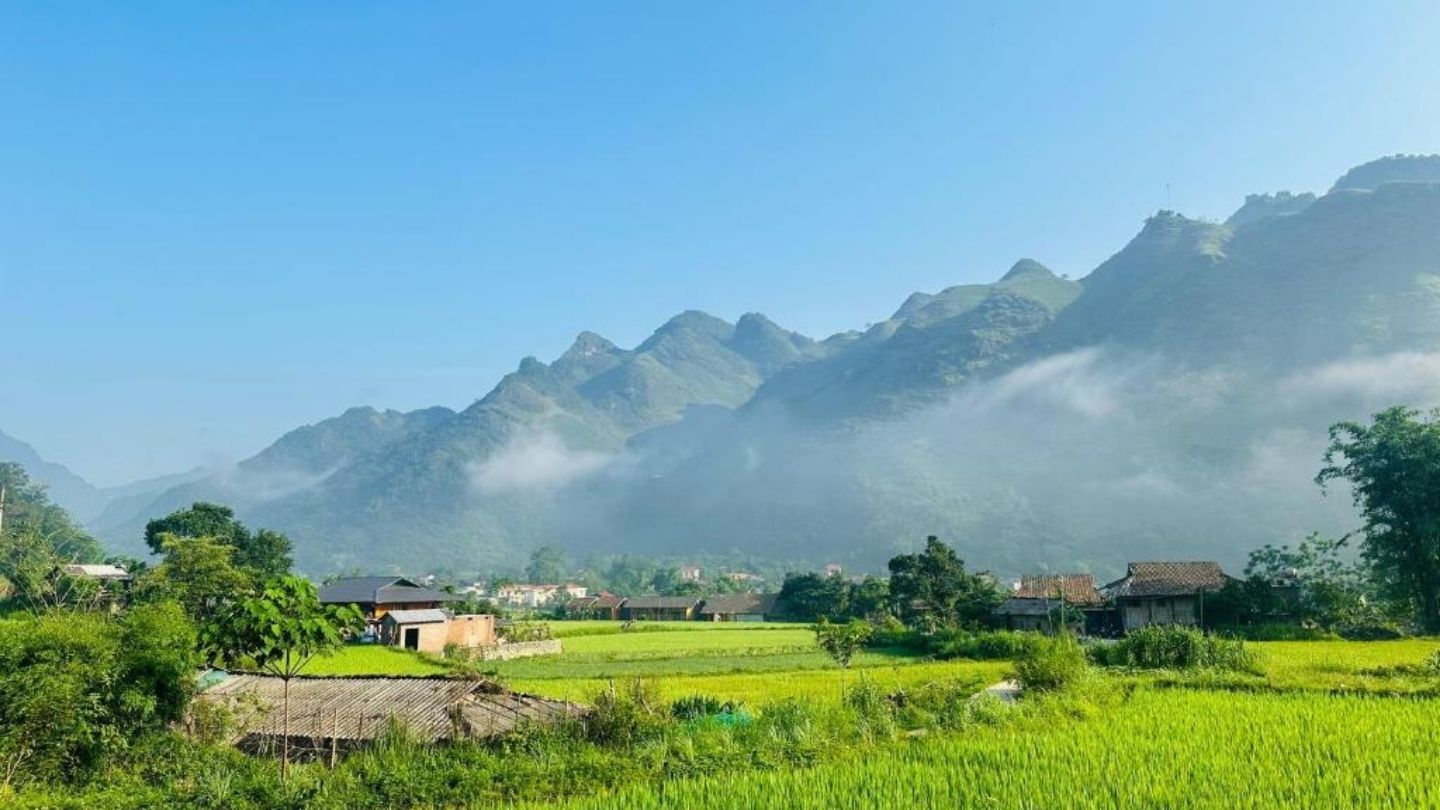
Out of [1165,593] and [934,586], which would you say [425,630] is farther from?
[1165,593]

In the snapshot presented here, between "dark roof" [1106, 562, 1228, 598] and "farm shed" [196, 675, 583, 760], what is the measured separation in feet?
146

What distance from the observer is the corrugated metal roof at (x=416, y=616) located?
48875 mm

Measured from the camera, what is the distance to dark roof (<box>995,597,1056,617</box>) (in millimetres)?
54594

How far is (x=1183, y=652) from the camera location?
26.8 metres

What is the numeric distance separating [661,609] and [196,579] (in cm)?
6551

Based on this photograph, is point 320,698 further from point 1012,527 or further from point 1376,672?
point 1012,527

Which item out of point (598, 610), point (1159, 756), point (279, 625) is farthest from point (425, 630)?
point (598, 610)

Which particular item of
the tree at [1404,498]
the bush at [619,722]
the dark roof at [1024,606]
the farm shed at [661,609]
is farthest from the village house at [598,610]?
the bush at [619,722]

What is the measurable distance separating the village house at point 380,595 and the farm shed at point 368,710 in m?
33.4

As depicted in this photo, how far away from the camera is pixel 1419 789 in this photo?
9.82 meters

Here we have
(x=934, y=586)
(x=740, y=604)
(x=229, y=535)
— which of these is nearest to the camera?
(x=934, y=586)

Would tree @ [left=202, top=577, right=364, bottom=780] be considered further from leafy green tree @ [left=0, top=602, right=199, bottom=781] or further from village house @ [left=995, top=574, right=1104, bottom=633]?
village house @ [left=995, top=574, right=1104, bottom=633]

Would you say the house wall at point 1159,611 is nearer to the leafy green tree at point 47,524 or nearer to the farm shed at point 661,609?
the farm shed at point 661,609

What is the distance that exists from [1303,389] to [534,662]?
7454 inches
